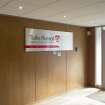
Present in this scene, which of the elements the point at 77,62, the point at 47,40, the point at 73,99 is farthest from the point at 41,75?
the point at 77,62

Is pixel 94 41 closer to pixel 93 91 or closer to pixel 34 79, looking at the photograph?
pixel 93 91

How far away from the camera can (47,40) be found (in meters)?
4.80

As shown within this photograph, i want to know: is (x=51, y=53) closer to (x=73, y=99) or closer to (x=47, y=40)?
(x=47, y=40)

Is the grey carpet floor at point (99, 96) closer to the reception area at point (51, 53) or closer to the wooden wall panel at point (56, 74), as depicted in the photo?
the reception area at point (51, 53)

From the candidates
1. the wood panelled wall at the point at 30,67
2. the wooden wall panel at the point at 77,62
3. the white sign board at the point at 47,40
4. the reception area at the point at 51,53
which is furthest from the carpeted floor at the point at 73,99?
the white sign board at the point at 47,40

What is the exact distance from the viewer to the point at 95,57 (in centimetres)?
621

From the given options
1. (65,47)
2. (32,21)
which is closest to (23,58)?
(32,21)

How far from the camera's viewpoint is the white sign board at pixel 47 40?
4391 millimetres

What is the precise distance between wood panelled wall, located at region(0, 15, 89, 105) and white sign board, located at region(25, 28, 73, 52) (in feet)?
0.44

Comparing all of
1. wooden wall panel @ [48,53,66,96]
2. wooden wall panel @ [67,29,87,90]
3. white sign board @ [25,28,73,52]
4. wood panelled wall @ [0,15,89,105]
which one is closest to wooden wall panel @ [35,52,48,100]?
wood panelled wall @ [0,15,89,105]

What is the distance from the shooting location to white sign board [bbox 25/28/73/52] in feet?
14.4

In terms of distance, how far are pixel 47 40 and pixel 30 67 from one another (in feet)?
3.06

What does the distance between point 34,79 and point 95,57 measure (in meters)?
2.71

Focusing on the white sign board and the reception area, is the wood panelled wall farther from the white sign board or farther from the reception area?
the white sign board
